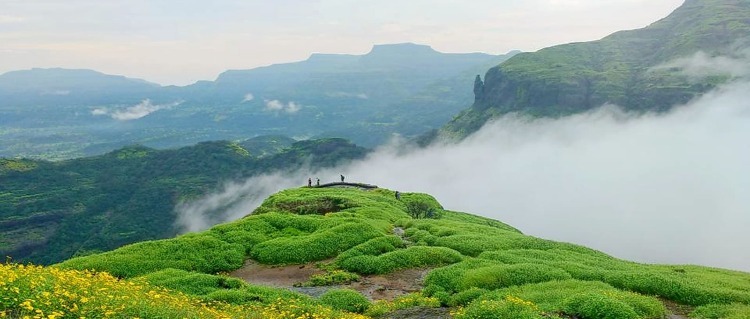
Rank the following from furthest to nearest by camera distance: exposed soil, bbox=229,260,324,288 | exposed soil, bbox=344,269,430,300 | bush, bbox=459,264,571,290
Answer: exposed soil, bbox=229,260,324,288
exposed soil, bbox=344,269,430,300
bush, bbox=459,264,571,290

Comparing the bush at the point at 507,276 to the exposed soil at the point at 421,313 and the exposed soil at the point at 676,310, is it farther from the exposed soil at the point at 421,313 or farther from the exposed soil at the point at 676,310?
the exposed soil at the point at 676,310

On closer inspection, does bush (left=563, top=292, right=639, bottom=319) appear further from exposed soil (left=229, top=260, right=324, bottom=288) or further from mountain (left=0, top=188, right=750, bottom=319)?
exposed soil (left=229, top=260, right=324, bottom=288)

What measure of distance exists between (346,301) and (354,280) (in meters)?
6.13

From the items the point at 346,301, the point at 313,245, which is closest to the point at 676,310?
the point at 346,301

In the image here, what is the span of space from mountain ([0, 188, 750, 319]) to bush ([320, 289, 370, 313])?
6cm

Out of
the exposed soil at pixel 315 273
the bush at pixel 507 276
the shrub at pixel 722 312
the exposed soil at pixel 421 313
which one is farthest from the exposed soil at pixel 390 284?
the shrub at pixel 722 312

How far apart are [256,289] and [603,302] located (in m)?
15.4

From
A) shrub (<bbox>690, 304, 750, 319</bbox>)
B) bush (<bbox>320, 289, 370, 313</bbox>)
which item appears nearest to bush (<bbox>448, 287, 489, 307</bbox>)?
bush (<bbox>320, 289, 370, 313</bbox>)

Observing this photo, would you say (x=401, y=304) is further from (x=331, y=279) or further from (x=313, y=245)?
(x=313, y=245)

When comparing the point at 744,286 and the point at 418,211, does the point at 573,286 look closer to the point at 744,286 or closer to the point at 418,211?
the point at 744,286

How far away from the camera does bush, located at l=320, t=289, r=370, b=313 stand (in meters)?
23.9

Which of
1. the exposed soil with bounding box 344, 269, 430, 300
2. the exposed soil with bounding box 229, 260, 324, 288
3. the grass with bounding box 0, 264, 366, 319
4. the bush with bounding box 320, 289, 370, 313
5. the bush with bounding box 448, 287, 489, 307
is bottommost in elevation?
the exposed soil with bounding box 229, 260, 324, 288

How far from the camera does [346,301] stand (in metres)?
24.3

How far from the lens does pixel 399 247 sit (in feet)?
122
